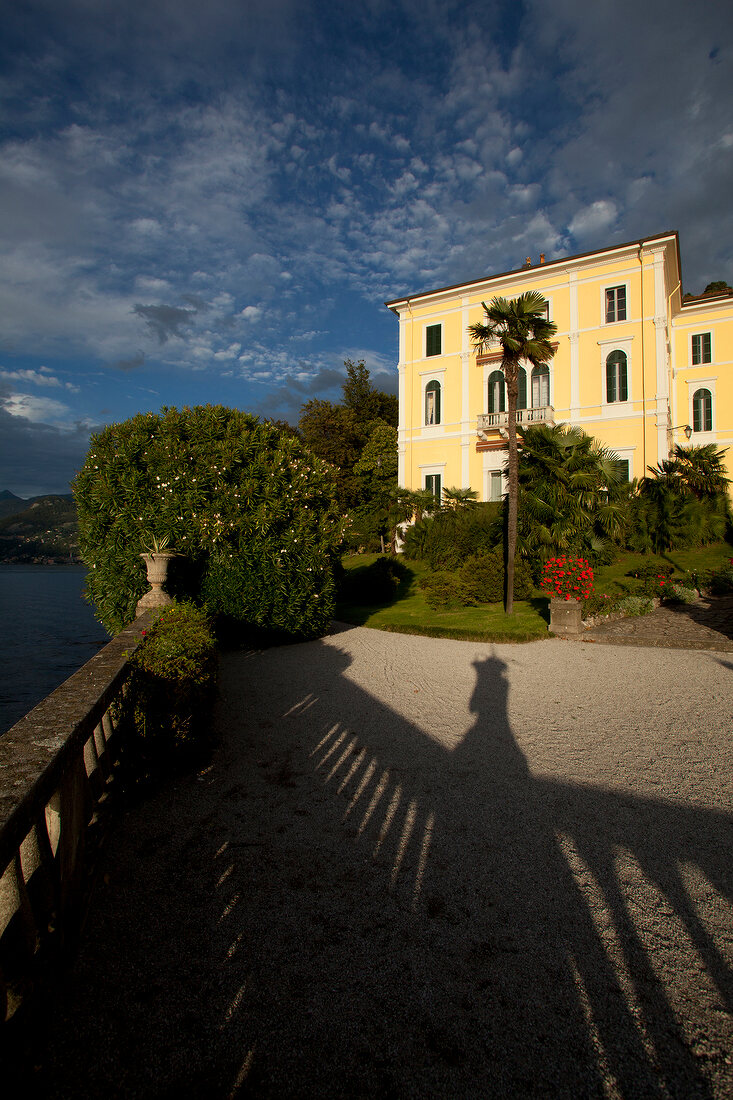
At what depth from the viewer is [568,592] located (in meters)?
11.2

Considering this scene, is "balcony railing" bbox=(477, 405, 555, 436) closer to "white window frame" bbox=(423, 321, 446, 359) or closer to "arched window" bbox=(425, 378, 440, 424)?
"arched window" bbox=(425, 378, 440, 424)

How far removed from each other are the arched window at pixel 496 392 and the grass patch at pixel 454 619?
13.3 meters

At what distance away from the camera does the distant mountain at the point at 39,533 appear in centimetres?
6284

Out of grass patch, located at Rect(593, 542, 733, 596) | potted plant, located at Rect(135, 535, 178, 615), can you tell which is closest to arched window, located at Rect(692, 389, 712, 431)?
grass patch, located at Rect(593, 542, 733, 596)

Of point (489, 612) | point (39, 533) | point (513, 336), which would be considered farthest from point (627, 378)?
point (39, 533)

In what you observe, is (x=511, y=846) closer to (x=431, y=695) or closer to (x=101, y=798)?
(x=101, y=798)

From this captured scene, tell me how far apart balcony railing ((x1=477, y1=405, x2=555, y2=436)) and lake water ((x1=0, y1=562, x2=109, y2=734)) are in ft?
62.7

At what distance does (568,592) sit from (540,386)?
17.4m

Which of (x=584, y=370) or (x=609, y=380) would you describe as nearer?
(x=609, y=380)

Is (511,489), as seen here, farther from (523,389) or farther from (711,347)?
(711,347)

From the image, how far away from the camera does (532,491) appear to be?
16.2 meters

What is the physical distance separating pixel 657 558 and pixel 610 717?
14.3m

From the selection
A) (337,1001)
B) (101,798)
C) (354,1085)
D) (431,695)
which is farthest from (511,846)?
(431,695)

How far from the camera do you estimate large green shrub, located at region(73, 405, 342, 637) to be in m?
9.55
